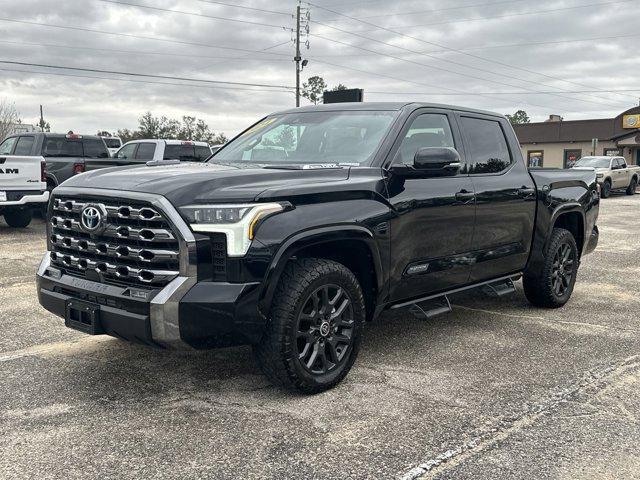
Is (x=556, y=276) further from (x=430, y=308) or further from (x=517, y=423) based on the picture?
(x=517, y=423)

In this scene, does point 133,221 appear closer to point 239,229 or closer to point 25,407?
point 239,229

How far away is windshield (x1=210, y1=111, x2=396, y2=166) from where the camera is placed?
14.9ft

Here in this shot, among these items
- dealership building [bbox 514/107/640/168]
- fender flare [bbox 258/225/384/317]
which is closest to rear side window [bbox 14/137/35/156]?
fender flare [bbox 258/225/384/317]

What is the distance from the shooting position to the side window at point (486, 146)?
5.23 m

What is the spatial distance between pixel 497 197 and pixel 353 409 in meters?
2.41

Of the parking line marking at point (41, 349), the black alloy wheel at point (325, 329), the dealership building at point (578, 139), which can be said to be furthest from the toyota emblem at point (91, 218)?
the dealership building at point (578, 139)

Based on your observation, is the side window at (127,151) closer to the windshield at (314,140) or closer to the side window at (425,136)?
the windshield at (314,140)

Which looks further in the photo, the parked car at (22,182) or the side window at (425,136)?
the parked car at (22,182)

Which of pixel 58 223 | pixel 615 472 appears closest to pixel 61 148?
pixel 58 223

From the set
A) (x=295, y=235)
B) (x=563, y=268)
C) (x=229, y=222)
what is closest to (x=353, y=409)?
(x=295, y=235)

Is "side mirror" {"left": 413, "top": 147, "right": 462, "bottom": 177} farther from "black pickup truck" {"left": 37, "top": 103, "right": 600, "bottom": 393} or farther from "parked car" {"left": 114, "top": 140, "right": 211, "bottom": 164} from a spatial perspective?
"parked car" {"left": 114, "top": 140, "right": 211, "bottom": 164}

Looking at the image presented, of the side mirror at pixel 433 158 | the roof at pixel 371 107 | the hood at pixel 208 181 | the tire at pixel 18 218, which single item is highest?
the roof at pixel 371 107

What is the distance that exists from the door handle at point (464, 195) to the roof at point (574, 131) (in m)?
41.8

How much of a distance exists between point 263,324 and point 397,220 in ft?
4.18
